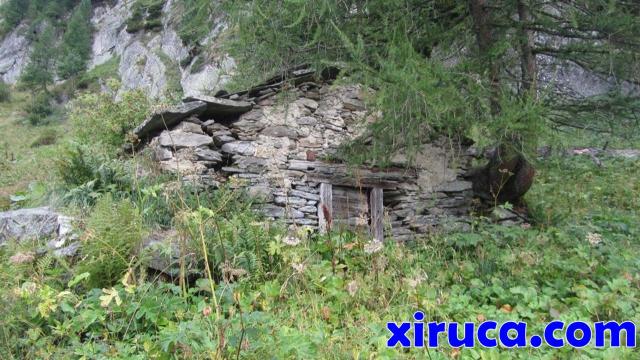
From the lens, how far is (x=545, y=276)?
4367 millimetres

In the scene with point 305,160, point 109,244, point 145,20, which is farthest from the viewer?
point 145,20

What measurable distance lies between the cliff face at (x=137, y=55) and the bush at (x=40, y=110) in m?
6.32

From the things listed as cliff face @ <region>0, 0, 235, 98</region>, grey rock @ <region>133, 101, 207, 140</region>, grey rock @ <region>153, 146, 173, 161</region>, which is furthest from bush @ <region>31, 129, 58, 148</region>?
grey rock @ <region>153, 146, 173, 161</region>

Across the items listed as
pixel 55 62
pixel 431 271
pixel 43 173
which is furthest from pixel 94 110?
pixel 55 62

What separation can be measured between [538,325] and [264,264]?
2.42 meters

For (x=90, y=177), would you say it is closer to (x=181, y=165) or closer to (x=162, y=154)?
(x=162, y=154)

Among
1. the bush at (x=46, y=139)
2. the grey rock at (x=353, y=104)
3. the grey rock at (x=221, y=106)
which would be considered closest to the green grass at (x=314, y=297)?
the grey rock at (x=221, y=106)

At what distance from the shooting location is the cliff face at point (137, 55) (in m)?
23.6

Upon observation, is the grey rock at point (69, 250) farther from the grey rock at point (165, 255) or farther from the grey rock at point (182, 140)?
the grey rock at point (182, 140)

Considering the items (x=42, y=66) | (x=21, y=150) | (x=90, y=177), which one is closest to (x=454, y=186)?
(x=90, y=177)

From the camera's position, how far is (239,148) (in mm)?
6445

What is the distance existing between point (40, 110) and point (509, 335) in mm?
40132

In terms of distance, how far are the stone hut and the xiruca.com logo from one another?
254 cm

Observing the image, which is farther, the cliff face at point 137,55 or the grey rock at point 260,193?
the cliff face at point 137,55
